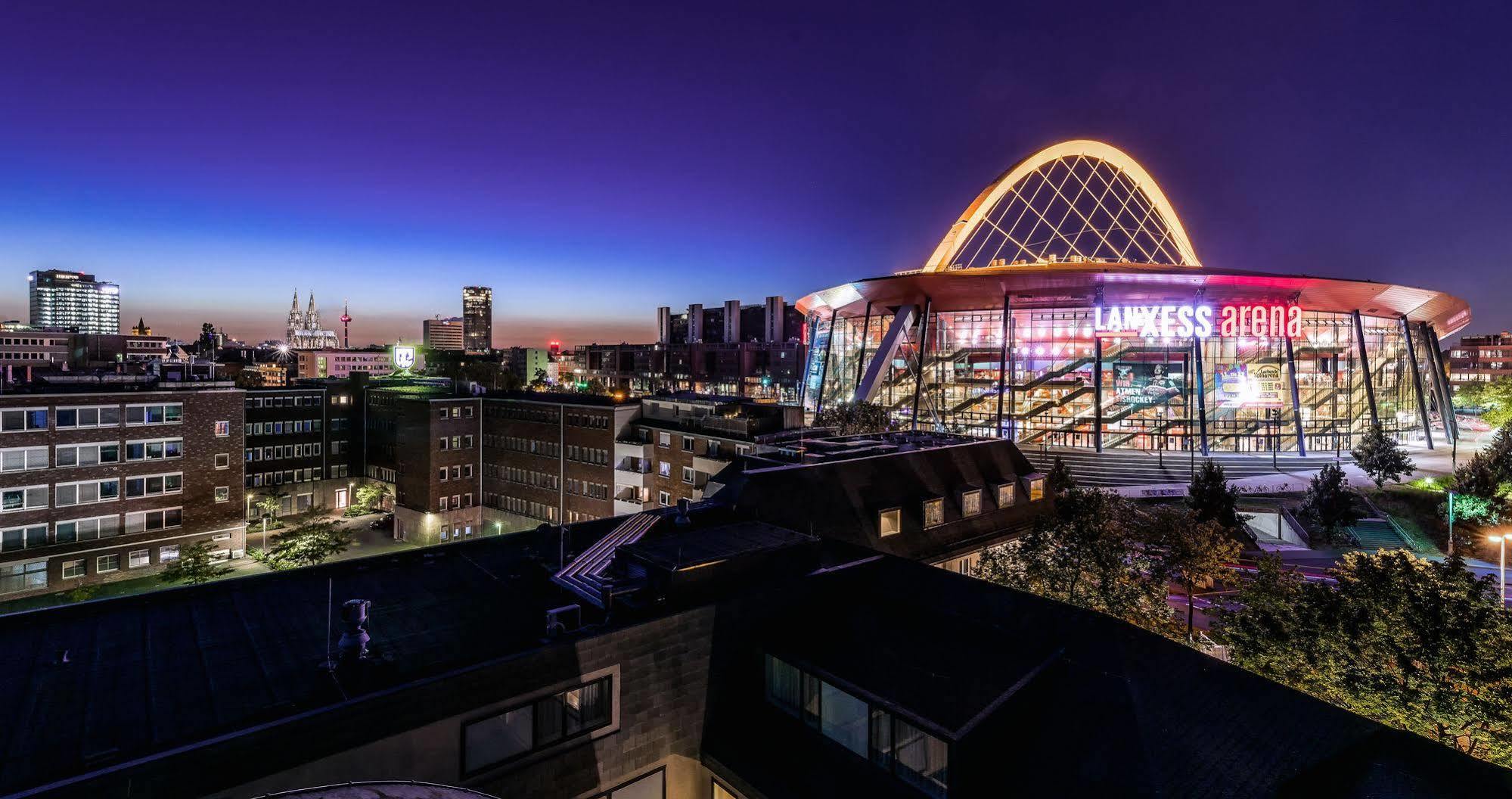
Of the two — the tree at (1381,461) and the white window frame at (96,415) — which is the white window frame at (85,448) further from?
the tree at (1381,461)

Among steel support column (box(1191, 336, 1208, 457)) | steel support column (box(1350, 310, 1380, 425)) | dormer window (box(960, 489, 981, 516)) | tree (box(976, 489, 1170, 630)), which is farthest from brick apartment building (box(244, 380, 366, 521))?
steel support column (box(1350, 310, 1380, 425))

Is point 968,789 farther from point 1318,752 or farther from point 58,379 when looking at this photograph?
point 58,379

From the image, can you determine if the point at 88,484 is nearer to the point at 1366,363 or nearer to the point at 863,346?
the point at 863,346

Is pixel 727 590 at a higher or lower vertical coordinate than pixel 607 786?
higher

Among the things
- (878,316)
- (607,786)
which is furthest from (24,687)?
(878,316)

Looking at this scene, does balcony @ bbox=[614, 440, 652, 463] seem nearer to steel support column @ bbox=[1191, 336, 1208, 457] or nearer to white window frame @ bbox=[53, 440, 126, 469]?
white window frame @ bbox=[53, 440, 126, 469]

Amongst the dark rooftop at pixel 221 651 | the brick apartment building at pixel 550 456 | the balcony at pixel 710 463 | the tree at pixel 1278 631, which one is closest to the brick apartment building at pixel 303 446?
the brick apartment building at pixel 550 456
